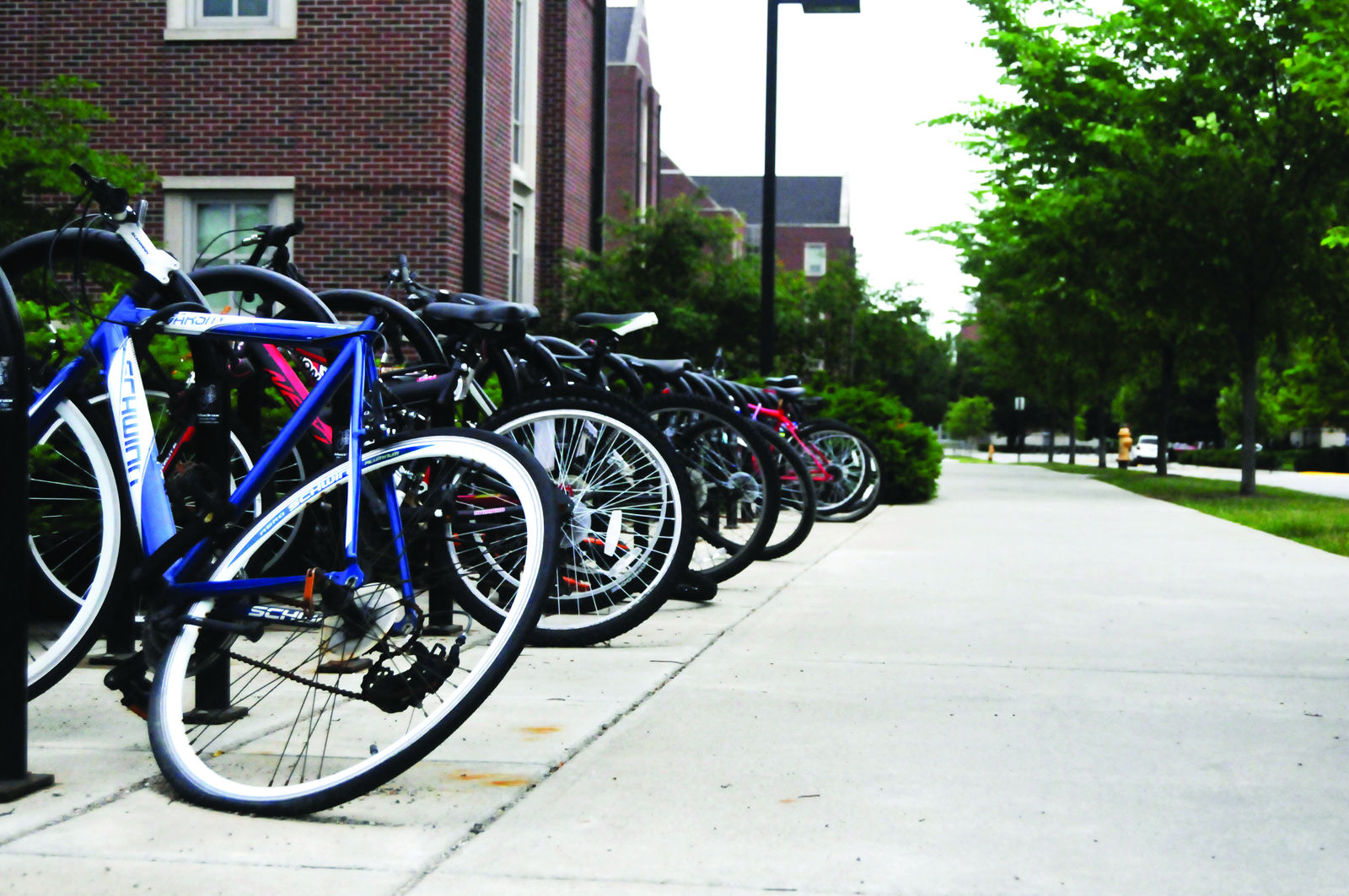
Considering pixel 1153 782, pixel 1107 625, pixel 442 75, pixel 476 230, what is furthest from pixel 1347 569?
pixel 442 75

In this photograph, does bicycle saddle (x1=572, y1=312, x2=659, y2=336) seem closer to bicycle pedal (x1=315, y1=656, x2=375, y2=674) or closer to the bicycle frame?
bicycle pedal (x1=315, y1=656, x2=375, y2=674)

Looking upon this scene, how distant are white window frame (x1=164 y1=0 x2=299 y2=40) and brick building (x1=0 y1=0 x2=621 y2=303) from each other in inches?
0.6

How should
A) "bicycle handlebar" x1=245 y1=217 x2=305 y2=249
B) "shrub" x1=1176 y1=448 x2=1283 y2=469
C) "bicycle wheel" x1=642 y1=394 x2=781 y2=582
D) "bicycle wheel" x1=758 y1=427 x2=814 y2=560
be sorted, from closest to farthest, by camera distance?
"bicycle handlebar" x1=245 y1=217 x2=305 y2=249 → "bicycle wheel" x1=642 y1=394 x2=781 y2=582 → "bicycle wheel" x1=758 y1=427 x2=814 y2=560 → "shrub" x1=1176 y1=448 x2=1283 y2=469

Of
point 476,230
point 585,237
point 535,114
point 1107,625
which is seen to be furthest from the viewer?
point 585,237

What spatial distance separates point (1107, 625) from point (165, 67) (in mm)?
12447

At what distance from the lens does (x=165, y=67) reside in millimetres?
15398

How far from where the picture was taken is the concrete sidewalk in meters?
2.90

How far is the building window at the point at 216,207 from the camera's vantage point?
→ 50.6 feet

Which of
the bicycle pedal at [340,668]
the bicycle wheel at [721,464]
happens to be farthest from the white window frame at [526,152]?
the bicycle pedal at [340,668]

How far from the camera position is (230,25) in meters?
15.4

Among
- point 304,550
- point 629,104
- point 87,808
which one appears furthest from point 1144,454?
point 87,808

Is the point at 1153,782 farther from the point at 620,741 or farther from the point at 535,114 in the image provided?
the point at 535,114

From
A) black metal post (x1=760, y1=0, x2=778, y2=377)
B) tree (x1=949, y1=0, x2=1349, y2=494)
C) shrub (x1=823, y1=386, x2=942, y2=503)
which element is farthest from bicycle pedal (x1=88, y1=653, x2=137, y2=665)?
tree (x1=949, y1=0, x2=1349, y2=494)

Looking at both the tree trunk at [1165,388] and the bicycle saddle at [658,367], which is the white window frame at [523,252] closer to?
the bicycle saddle at [658,367]
